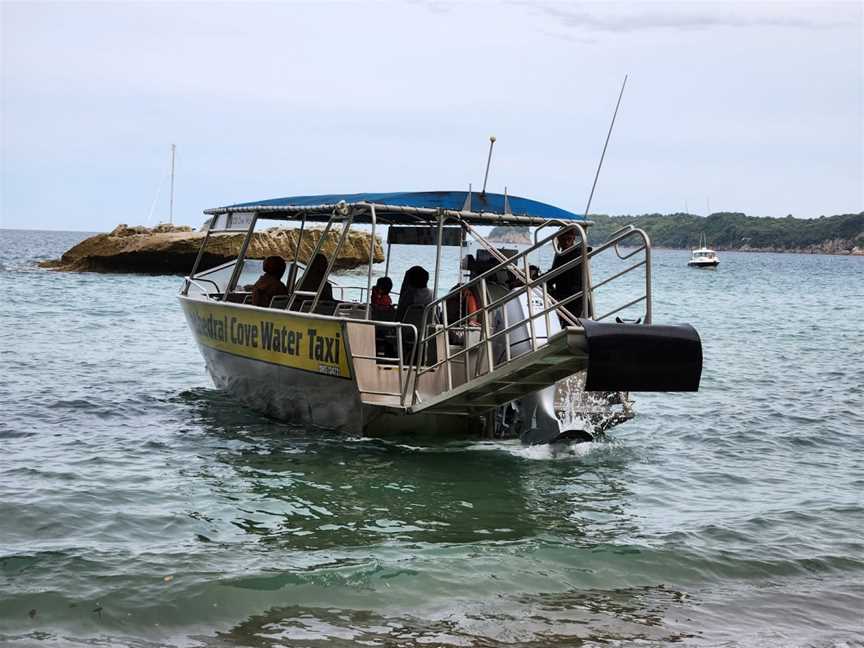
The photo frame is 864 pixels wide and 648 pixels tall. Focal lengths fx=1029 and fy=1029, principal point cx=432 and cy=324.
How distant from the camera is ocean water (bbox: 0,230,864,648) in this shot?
22.1ft

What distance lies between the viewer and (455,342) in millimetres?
11180

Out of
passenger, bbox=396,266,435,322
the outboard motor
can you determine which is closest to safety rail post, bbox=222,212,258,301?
passenger, bbox=396,266,435,322

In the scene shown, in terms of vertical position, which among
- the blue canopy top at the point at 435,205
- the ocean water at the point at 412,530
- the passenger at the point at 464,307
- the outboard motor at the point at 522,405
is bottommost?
the ocean water at the point at 412,530

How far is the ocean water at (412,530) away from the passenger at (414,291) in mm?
1532

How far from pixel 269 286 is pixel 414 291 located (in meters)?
2.52

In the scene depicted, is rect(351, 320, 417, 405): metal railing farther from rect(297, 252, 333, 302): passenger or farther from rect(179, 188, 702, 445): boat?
rect(297, 252, 333, 302): passenger

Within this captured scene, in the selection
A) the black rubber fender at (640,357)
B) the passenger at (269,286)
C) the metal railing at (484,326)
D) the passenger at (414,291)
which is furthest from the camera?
the passenger at (269,286)

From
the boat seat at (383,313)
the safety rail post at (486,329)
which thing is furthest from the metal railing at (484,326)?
the boat seat at (383,313)

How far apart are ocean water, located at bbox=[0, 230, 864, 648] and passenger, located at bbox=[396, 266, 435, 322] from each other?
153cm

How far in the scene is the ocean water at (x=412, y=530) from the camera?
22.1 ft

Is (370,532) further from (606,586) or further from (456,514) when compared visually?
(606,586)

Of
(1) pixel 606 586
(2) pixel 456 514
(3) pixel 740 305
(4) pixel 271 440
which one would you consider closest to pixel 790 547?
(1) pixel 606 586

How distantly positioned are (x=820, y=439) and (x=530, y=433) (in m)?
4.73

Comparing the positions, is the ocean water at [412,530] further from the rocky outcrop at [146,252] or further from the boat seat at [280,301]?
the rocky outcrop at [146,252]
